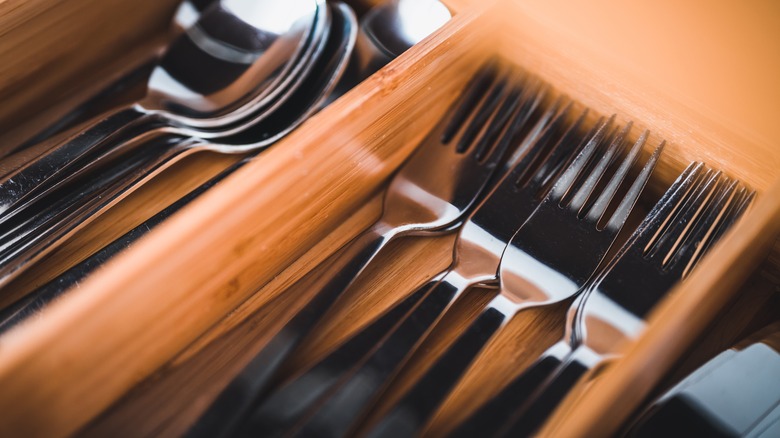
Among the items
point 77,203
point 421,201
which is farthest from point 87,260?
point 421,201

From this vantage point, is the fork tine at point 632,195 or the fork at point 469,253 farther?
the fork tine at point 632,195

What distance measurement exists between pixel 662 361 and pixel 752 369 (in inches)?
2.9

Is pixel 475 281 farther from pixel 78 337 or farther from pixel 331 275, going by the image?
pixel 78 337

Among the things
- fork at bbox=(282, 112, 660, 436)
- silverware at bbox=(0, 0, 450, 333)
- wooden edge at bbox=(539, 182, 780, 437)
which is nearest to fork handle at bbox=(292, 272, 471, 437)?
fork at bbox=(282, 112, 660, 436)

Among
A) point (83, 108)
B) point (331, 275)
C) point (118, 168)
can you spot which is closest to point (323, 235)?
point (331, 275)

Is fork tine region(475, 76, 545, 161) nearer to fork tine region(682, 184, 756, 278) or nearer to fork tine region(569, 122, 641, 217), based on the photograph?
fork tine region(569, 122, 641, 217)

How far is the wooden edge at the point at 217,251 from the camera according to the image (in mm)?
435

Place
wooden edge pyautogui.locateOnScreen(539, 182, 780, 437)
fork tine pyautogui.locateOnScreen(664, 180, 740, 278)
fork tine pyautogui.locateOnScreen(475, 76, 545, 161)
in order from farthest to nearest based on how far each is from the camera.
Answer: fork tine pyautogui.locateOnScreen(475, 76, 545, 161)
fork tine pyautogui.locateOnScreen(664, 180, 740, 278)
wooden edge pyautogui.locateOnScreen(539, 182, 780, 437)

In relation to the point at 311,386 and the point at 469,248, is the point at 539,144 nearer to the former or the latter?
the point at 469,248

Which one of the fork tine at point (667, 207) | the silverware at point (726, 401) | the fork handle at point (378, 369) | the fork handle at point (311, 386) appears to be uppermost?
the fork handle at point (311, 386)

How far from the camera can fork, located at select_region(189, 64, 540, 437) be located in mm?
487

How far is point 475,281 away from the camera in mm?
562

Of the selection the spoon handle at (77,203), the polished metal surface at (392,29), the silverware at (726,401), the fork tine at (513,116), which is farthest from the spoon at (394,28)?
the silverware at (726,401)

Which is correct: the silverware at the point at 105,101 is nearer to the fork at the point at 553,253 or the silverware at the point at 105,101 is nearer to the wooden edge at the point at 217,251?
the wooden edge at the point at 217,251
